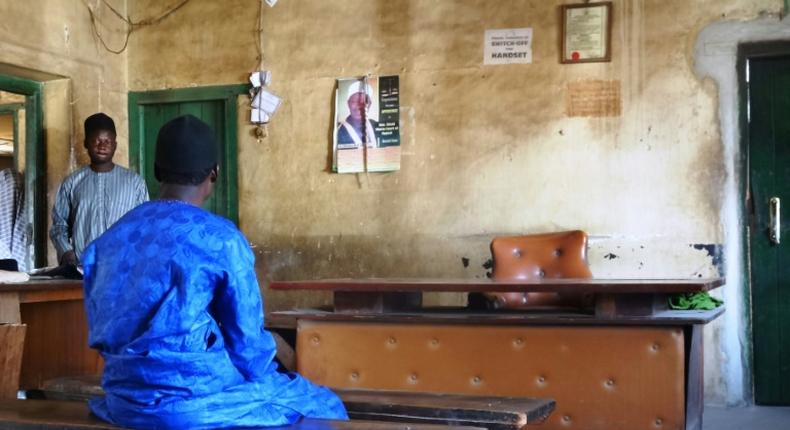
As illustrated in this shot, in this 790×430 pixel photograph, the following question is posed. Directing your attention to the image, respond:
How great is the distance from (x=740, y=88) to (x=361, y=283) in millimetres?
2780

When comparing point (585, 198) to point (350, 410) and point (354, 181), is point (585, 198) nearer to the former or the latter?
point (354, 181)

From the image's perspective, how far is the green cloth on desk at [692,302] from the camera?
13.0 feet

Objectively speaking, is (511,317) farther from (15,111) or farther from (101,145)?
(15,111)

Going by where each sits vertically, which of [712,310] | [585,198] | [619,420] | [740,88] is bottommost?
[619,420]

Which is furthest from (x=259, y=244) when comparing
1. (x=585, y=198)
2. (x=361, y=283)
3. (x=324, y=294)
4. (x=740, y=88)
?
(x=740, y=88)

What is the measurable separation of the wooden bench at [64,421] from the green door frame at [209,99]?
12.3ft

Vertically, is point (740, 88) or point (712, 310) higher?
point (740, 88)

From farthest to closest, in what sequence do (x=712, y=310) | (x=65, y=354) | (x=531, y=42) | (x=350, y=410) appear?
Result: (x=531, y=42) < (x=65, y=354) < (x=712, y=310) < (x=350, y=410)

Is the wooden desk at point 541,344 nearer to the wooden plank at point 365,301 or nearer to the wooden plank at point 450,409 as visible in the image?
the wooden plank at point 365,301

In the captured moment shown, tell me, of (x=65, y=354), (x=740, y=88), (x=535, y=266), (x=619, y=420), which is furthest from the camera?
(x=740, y=88)

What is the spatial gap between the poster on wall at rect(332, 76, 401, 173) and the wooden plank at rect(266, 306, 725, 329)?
2.14m

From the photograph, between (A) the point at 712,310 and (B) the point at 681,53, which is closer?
(A) the point at 712,310

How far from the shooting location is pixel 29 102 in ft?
21.3

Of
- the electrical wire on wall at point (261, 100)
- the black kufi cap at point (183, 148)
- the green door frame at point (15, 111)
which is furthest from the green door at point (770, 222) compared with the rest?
the green door frame at point (15, 111)
